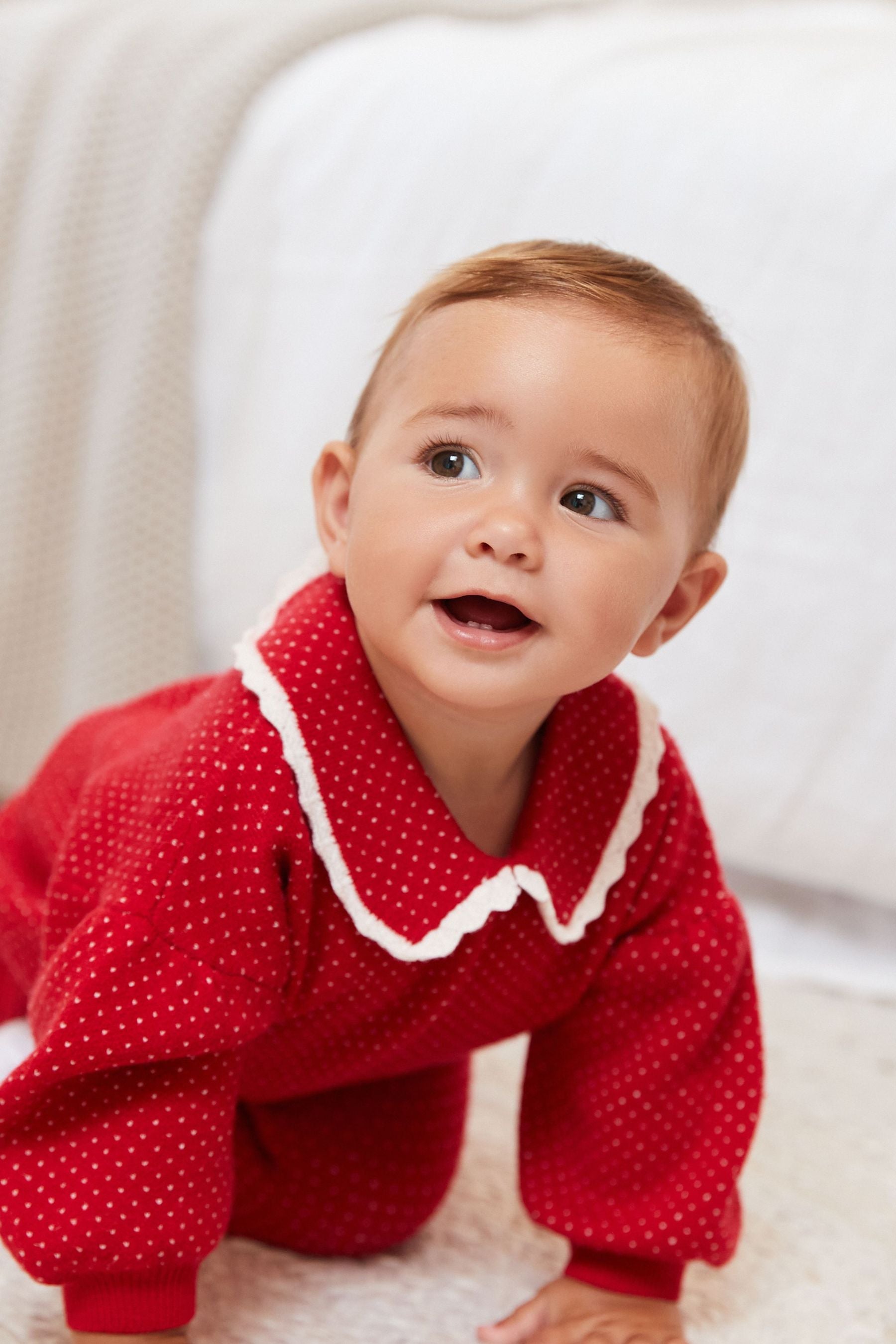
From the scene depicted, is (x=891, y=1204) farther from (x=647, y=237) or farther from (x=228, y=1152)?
(x=647, y=237)

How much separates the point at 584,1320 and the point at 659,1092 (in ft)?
0.37

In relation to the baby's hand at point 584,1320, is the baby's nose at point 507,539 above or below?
above

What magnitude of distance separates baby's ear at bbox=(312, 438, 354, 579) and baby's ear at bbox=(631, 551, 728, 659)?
155 millimetres

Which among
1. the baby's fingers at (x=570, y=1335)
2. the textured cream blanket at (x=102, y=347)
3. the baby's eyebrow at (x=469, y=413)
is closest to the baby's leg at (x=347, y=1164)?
the baby's fingers at (x=570, y=1335)

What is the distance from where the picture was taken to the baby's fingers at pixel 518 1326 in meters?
0.72

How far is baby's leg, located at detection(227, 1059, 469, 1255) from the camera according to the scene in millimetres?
788

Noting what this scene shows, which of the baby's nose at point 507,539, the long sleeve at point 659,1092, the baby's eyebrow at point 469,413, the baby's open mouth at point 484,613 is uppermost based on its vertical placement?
the baby's eyebrow at point 469,413

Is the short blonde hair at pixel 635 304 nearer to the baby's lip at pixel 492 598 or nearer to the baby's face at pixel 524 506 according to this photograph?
the baby's face at pixel 524 506

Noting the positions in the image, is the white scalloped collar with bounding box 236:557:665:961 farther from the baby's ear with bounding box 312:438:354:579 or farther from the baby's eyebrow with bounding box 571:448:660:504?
the baby's eyebrow with bounding box 571:448:660:504

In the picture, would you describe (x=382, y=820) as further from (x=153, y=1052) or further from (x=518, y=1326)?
(x=518, y=1326)

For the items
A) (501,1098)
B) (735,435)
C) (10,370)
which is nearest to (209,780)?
(735,435)

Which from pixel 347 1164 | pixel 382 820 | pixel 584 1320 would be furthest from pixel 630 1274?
pixel 382 820

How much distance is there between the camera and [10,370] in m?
1.37

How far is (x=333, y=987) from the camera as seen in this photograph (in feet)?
2.32
